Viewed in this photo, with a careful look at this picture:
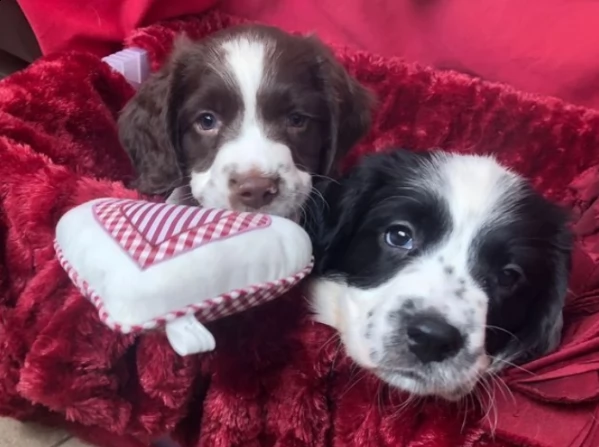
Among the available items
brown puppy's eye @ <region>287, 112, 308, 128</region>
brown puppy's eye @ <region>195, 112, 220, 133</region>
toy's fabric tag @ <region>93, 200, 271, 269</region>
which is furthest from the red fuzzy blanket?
brown puppy's eye @ <region>287, 112, 308, 128</region>

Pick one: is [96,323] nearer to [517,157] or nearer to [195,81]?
[195,81]

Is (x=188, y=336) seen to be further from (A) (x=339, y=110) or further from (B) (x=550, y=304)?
(A) (x=339, y=110)

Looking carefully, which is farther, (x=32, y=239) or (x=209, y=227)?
(x=32, y=239)

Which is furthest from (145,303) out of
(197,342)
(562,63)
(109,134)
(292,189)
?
(562,63)

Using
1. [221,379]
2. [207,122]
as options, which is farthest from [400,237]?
[207,122]

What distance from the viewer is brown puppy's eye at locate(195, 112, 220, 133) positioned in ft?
5.75

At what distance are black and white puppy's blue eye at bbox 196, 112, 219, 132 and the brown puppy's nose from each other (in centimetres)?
24

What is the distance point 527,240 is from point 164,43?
4.69 ft

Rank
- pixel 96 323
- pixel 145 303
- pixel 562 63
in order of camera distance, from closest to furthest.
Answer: pixel 145 303 < pixel 96 323 < pixel 562 63

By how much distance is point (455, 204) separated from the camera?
1.42 meters

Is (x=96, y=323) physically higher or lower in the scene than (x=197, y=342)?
lower

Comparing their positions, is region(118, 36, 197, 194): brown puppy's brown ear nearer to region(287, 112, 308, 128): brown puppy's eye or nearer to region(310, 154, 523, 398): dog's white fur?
region(287, 112, 308, 128): brown puppy's eye

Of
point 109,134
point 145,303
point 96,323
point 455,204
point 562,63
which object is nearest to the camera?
point 145,303

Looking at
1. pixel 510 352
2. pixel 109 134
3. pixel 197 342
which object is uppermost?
pixel 197 342
